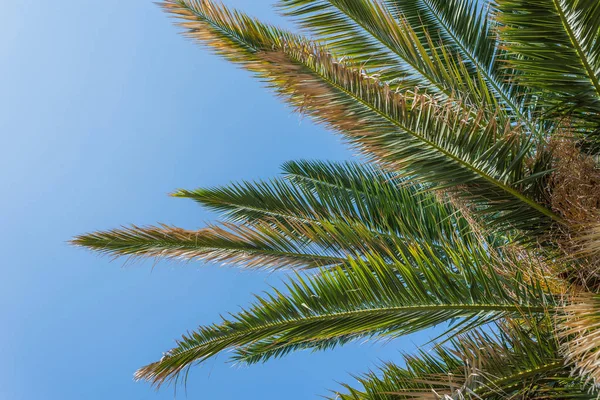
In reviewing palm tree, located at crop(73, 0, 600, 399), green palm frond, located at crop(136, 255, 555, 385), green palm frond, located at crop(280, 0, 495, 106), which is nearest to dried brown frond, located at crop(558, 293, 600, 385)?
palm tree, located at crop(73, 0, 600, 399)

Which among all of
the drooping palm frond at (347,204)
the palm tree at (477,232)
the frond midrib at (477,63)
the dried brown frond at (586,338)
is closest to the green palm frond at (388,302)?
the palm tree at (477,232)

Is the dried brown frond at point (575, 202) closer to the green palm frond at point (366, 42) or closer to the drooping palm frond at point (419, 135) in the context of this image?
the drooping palm frond at point (419, 135)

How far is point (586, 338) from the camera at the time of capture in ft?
9.06

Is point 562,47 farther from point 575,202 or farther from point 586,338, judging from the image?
point 586,338

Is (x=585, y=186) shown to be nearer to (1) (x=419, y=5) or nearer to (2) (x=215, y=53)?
(1) (x=419, y=5)

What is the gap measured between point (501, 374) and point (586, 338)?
1.84 feet

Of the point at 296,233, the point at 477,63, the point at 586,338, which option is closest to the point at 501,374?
the point at 586,338

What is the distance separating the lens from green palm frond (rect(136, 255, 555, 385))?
346 centimetres

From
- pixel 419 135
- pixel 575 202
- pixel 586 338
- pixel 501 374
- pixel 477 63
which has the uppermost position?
pixel 477 63

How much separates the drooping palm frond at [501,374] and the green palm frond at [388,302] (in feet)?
0.56

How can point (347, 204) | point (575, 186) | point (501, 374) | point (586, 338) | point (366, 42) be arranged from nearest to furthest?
point (586, 338) < point (501, 374) < point (575, 186) < point (366, 42) < point (347, 204)

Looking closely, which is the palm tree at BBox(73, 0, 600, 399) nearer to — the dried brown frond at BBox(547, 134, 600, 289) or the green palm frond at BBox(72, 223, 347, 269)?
the dried brown frond at BBox(547, 134, 600, 289)

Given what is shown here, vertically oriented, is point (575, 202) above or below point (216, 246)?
above

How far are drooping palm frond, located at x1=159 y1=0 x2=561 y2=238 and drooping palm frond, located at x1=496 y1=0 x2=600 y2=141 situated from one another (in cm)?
38
